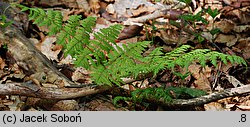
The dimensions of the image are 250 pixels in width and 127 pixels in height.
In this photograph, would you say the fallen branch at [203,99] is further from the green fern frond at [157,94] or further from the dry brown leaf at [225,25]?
the dry brown leaf at [225,25]

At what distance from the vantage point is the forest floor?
3.14 meters

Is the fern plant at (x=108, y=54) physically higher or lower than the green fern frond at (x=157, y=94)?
higher

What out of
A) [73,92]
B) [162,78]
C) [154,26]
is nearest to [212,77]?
[162,78]

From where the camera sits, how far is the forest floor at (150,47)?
3.14 m

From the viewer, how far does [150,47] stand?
14.0 feet

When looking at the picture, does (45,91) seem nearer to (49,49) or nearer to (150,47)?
(49,49)

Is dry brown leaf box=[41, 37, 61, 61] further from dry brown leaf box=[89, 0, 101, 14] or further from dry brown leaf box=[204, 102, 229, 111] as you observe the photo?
dry brown leaf box=[204, 102, 229, 111]

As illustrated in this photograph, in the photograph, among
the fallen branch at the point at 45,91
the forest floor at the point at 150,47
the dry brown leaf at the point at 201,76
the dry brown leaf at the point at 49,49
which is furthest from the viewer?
the dry brown leaf at the point at 49,49

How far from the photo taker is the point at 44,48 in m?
4.06

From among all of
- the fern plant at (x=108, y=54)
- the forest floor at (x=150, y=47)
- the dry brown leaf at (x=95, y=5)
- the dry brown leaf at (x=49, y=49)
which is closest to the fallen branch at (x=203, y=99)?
the forest floor at (x=150, y=47)

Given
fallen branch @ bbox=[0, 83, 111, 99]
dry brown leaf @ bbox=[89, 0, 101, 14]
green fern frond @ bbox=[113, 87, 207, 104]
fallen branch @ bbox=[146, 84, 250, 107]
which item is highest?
dry brown leaf @ bbox=[89, 0, 101, 14]

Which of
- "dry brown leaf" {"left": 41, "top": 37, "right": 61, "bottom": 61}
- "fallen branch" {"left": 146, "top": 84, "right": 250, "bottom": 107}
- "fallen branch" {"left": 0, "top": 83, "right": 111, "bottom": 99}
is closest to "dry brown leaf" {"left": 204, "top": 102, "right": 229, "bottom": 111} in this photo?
"fallen branch" {"left": 146, "top": 84, "right": 250, "bottom": 107}
